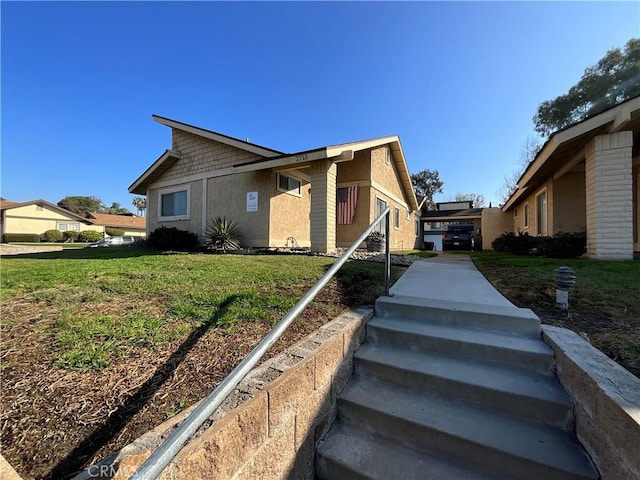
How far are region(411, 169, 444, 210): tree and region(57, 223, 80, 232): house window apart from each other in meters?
44.3

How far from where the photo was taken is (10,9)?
519 centimetres

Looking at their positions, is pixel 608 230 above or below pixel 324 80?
below

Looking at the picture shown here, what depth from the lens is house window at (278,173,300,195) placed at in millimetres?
10031

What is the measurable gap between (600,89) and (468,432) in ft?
88.9

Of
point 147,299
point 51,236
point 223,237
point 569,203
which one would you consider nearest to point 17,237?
point 51,236

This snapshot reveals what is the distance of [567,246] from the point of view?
7.31 m

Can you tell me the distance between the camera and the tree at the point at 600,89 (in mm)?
17141


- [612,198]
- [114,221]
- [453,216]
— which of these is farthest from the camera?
[114,221]

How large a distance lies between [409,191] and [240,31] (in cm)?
1209

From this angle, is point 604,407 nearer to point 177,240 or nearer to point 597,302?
point 597,302

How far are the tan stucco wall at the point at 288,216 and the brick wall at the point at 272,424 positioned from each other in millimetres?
7823

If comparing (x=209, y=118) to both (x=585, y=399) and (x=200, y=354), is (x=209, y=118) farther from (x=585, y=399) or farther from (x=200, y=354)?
(x=585, y=399)

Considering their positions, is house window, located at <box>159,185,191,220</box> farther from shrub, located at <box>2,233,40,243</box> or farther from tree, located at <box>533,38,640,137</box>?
shrub, located at <box>2,233,40,243</box>

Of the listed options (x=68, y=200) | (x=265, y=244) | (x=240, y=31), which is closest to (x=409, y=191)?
(x=265, y=244)
